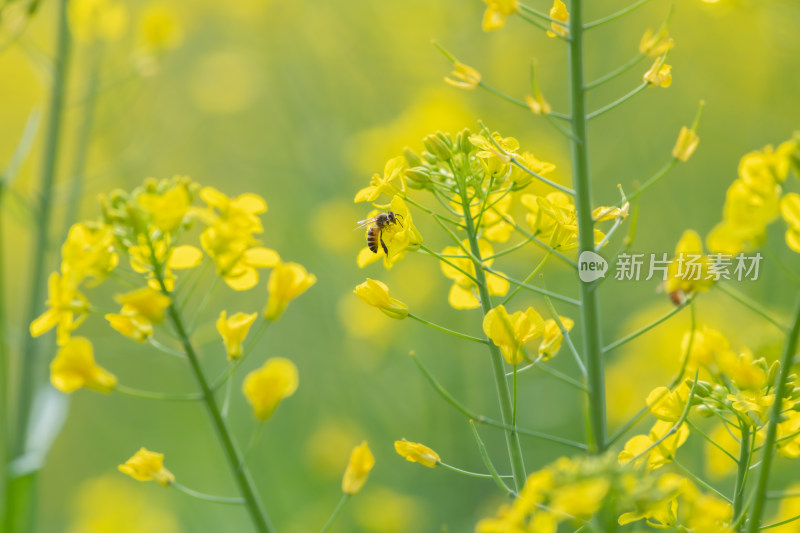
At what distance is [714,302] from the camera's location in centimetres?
344

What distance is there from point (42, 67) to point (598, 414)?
1828mm

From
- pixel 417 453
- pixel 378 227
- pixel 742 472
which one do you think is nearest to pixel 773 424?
pixel 742 472

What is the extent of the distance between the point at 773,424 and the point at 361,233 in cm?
243

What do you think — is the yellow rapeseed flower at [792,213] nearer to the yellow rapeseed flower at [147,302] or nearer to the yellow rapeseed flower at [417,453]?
the yellow rapeseed flower at [417,453]

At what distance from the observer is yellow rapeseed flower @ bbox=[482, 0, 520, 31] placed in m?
1.00

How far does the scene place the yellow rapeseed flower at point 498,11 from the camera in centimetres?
100

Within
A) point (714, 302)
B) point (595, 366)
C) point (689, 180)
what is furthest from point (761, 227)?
point (689, 180)

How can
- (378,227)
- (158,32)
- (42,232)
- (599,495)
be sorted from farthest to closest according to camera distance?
(158,32), (42,232), (378,227), (599,495)

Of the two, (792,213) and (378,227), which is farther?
(378,227)

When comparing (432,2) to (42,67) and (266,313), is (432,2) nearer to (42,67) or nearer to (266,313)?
(42,67)

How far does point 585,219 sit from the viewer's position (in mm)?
991

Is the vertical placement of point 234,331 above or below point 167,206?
below

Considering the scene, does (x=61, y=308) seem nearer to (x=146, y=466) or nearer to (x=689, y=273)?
(x=146, y=466)

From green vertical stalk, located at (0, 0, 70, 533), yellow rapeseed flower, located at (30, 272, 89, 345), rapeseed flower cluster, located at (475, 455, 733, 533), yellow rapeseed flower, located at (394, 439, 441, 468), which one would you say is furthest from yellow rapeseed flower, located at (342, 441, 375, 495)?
green vertical stalk, located at (0, 0, 70, 533)
